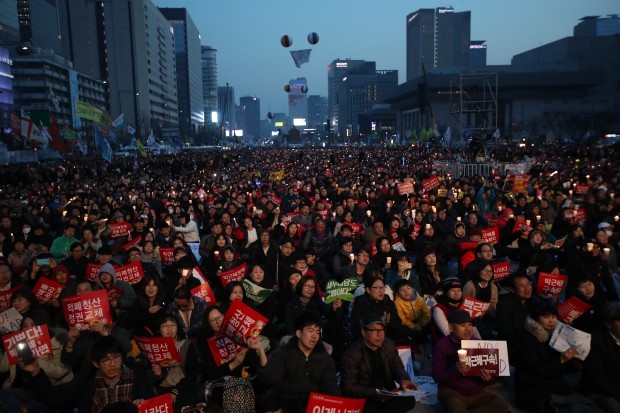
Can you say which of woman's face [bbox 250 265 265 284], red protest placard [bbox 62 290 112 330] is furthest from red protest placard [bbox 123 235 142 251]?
red protest placard [bbox 62 290 112 330]

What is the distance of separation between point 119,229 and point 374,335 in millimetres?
7786

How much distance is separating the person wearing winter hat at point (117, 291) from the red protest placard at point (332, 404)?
4019mm

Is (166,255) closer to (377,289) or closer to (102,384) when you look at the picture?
(377,289)

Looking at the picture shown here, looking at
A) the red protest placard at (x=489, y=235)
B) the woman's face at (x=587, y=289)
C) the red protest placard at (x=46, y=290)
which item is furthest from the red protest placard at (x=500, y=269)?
the red protest placard at (x=46, y=290)

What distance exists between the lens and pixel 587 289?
6375 mm

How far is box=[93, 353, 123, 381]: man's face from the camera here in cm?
434

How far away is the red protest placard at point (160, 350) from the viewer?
4.89 meters

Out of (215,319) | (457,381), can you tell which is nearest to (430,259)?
(457,381)

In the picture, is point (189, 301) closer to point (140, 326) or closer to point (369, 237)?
point (140, 326)

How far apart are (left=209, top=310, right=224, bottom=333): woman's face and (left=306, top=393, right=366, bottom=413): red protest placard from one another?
1689 millimetres

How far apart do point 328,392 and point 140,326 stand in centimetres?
279

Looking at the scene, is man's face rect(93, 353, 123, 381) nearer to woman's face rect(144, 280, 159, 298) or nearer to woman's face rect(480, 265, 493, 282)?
woman's face rect(144, 280, 159, 298)

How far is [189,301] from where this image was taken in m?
6.24

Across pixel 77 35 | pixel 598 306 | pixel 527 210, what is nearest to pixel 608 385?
pixel 598 306
